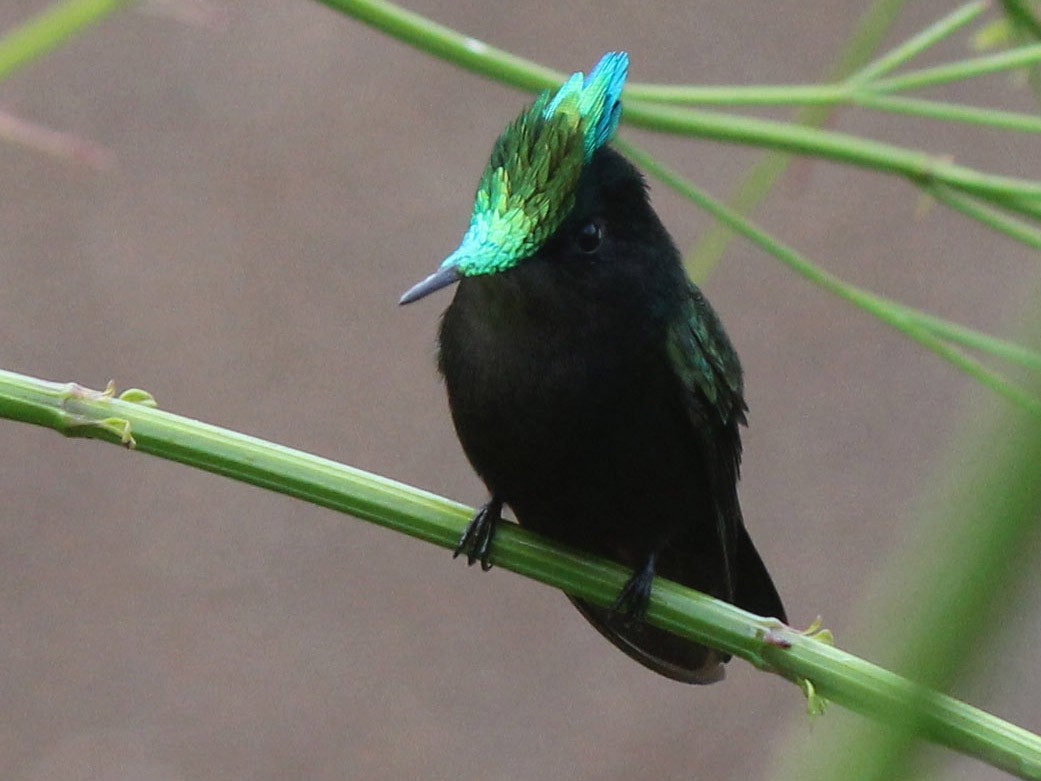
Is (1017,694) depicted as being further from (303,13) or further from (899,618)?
(303,13)

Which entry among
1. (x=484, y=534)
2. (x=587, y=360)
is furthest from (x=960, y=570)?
(x=484, y=534)

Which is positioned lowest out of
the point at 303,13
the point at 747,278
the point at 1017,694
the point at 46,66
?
the point at 1017,694

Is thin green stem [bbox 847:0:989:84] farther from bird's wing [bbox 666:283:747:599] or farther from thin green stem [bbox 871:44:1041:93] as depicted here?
A: bird's wing [bbox 666:283:747:599]

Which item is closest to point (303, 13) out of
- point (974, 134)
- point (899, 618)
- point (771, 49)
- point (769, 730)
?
point (771, 49)

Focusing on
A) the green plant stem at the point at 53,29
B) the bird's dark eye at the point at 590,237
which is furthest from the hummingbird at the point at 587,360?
the green plant stem at the point at 53,29

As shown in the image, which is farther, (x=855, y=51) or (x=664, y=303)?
(x=855, y=51)

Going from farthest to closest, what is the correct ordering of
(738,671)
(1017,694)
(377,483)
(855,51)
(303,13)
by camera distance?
1. (303,13)
2. (738,671)
3. (855,51)
4. (377,483)
5. (1017,694)

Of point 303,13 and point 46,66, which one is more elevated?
point 303,13

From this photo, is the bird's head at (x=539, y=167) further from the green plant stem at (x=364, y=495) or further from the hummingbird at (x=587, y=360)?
the green plant stem at (x=364, y=495)

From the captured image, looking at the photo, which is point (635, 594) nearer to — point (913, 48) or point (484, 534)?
point (484, 534)
